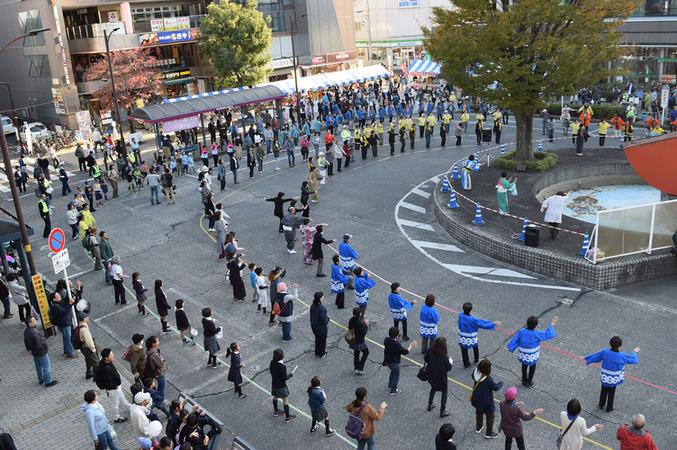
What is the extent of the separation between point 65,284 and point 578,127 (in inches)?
892

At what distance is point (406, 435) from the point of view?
9.92 meters

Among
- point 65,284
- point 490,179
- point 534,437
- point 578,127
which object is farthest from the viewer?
point 578,127

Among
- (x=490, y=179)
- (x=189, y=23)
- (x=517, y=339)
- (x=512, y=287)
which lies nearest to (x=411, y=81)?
(x=189, y=23)

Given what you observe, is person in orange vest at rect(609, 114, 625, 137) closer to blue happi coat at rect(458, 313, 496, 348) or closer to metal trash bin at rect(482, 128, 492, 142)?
metal trash bin at rect(482, 128, 492, 142)

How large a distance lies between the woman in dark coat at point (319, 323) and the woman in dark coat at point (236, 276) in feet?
11.9

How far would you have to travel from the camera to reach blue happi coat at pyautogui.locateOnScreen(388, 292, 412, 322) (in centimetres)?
1220

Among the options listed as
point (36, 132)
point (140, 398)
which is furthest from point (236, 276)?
point (36, 132)

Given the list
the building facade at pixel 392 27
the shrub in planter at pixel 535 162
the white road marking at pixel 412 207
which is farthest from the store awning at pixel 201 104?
the building facade at pixel 392 27

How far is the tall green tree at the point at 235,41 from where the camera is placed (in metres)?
40.9

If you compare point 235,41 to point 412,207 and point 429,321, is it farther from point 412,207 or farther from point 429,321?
point 429,321

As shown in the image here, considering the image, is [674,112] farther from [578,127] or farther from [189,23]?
[189,23]

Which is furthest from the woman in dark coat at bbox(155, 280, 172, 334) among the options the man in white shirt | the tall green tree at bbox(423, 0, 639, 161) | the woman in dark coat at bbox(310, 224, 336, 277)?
the tall green tree at bbox(423, 0, 639, 161)

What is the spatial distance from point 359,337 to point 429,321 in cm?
146

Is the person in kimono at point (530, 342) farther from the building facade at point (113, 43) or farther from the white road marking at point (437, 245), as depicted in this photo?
the building facade at point (113, 43)
